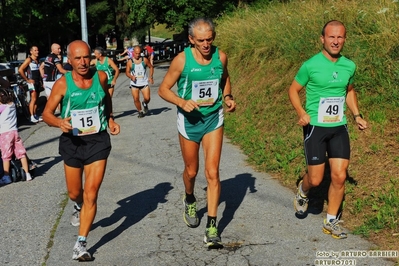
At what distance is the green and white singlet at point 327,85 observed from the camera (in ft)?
19.8

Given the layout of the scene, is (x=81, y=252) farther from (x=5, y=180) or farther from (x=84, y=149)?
(x=5, y=180)

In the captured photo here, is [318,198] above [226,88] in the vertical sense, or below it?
below

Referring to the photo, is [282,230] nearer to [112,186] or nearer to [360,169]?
[360,169]

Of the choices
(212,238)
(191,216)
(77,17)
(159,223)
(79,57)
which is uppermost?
(79,57)

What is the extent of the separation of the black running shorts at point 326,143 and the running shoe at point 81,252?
94.0 inches

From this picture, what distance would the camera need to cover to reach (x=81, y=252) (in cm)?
555

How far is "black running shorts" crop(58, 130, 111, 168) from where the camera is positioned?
5.84 m

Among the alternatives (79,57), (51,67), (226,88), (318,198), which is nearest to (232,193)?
(318,198)

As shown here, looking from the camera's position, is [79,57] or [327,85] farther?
[327,85]

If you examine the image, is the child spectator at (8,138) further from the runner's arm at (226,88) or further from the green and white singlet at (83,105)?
the runner's arm at (226,88)

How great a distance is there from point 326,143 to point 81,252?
262 cm

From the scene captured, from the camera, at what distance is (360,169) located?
7574 millimetres

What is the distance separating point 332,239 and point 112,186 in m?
3.63

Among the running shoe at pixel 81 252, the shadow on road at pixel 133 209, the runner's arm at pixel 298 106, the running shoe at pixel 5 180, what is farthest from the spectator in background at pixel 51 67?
the running shoe at pixel 81 252
